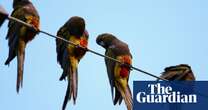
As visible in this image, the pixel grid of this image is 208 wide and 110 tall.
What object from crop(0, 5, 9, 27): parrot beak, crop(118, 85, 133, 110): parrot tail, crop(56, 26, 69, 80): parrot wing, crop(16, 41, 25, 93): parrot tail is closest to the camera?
crop(0, 5, 9, 27): parrot beak

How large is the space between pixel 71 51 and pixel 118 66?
93 cm

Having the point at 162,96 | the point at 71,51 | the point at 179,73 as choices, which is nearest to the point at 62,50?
the point at 71,51

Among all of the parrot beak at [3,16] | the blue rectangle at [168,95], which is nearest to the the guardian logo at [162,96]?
the blue rectangle at [168,95]

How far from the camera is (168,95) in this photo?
9812mm

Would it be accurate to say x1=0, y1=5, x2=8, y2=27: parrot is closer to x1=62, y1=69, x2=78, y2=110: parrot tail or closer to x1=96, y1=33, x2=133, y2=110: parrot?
x1=62, y1=69, x2=78, y2=110: parrot tail

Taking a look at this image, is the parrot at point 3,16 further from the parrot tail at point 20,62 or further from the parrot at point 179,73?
the parrot at point 179,73

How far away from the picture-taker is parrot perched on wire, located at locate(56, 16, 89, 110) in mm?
9742

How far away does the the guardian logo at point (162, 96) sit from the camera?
384 inches

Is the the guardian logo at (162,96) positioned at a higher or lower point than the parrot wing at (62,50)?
lower

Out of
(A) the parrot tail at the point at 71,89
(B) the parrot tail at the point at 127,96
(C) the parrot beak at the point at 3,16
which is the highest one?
(C) the parrot beak at the point at 3,16

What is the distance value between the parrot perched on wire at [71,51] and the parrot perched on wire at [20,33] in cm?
69

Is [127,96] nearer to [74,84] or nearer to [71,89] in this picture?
[74,84]

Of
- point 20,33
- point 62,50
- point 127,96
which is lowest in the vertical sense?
point 127,96

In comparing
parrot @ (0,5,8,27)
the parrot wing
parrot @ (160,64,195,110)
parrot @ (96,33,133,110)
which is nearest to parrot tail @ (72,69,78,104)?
the parrot wing
